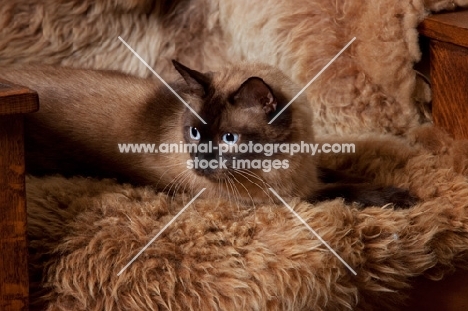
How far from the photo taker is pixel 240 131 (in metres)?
1.01

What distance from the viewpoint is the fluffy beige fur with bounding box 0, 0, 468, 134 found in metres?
1.28

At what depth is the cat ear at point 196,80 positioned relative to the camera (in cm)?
101

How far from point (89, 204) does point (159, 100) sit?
0.92 feet

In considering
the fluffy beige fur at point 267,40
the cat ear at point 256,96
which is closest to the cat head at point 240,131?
the cat ear at point 256,96

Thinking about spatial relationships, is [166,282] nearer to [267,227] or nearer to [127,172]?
[267,227]

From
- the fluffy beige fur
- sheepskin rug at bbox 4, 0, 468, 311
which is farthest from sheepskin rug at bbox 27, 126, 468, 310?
the fluffy beige fur

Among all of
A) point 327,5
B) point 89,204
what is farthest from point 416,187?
point 89,204

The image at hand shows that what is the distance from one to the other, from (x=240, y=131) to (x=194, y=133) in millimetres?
81

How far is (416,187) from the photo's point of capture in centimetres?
112

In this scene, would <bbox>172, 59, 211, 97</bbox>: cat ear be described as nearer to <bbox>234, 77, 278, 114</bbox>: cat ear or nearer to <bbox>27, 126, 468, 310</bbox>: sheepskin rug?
<bbox>234, 77, 278, 114</bbox>: cat ear

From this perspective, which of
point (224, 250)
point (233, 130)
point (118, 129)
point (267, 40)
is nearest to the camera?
point (224, 250)

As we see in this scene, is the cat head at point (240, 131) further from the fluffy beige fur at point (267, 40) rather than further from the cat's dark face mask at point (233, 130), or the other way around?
the fluffy beige fur at point (267, 40)

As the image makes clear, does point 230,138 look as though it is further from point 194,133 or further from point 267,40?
point 267,40

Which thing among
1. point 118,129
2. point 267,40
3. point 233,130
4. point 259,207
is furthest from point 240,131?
point 267,40
